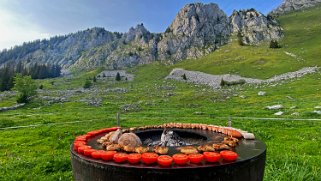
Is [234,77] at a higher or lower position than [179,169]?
higher

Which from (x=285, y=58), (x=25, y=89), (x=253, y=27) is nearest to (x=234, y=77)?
(x=285, y=58)

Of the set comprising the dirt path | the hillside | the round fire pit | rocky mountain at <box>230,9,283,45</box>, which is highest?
rocky mountain at <box>230,9,283,45</box>

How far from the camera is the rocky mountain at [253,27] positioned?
6308 inches

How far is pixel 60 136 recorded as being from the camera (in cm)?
2708

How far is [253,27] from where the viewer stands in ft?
582

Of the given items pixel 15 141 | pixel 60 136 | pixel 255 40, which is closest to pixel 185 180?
pixel 60 136

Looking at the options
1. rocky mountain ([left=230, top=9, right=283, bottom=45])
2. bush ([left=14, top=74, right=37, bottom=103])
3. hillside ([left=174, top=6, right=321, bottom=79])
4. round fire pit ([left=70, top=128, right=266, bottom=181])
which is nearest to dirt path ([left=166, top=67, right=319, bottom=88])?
hillside ([left=174, top=6, right=321, bottom=79])

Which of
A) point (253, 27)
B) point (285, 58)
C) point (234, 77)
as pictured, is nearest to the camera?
point (234, 77)

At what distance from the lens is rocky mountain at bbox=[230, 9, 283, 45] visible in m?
160

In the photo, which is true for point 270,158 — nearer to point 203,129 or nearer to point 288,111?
point 203,129

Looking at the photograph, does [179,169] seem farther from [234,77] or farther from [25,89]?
[234,77]

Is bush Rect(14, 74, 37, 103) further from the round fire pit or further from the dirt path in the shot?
the round fire pit

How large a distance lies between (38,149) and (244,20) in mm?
183902

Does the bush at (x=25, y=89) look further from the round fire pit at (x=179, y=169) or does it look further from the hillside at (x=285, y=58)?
the round fire pit at (x=179, y=169)
